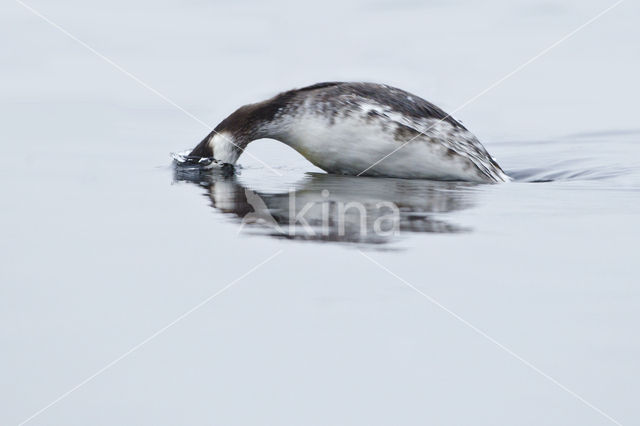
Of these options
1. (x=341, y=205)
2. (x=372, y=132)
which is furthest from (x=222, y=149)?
(x=341, y=205)

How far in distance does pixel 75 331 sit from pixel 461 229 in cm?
256

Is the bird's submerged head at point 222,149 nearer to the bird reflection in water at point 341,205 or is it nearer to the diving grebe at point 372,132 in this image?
the diving grebe at point 372,132

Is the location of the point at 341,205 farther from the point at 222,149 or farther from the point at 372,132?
the point at 222,149

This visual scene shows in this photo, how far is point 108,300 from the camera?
4.01 metres

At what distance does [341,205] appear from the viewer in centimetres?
648

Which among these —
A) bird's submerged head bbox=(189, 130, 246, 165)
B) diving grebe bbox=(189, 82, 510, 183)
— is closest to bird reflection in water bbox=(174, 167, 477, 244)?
diving grebe bbox=(189, 82, 510, 183)

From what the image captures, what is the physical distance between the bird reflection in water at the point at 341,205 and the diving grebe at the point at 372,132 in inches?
8.6

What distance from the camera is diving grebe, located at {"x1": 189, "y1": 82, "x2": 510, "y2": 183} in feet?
27.8

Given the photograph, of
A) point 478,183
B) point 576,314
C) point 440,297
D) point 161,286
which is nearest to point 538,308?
point 576,314

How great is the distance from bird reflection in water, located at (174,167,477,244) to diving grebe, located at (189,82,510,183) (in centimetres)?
22

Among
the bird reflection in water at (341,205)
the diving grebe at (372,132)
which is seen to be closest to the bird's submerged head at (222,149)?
the diving grebe at (372,132)

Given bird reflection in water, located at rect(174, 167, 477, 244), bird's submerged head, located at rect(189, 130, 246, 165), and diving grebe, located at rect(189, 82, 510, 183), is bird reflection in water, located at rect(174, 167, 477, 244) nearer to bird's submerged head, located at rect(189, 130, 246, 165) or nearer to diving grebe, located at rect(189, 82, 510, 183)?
diving grebe, located at rect(189, 82, 510, 183)

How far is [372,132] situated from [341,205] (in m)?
2.09

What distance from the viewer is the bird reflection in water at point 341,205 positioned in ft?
17.9
